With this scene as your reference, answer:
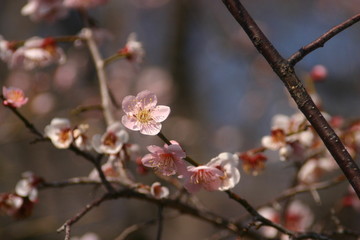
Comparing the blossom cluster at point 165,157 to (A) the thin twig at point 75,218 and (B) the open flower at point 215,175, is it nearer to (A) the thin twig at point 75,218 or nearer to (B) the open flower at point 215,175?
(B) the open flower at point 215,175

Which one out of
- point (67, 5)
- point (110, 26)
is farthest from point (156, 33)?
point (67, 5)

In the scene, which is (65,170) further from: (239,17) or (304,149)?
(239,17)

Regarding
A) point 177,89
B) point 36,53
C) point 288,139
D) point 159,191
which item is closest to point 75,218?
point 159,191

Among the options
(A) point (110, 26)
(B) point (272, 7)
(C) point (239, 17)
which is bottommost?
(C) point (239, 17)

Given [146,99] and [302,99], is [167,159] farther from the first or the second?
[302,99]

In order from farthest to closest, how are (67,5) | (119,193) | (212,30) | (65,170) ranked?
(212,30) < (65,170) < (67,5) < (119,193)

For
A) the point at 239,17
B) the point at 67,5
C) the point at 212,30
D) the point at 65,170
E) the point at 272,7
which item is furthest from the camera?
the point at 272,7

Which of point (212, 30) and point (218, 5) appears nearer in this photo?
point (212, 30)
